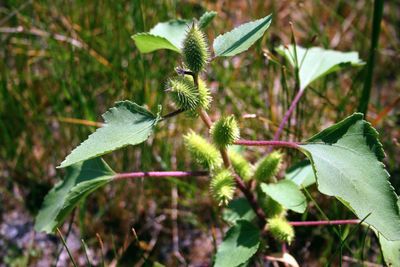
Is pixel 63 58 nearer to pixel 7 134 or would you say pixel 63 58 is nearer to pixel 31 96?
pixel 31 96

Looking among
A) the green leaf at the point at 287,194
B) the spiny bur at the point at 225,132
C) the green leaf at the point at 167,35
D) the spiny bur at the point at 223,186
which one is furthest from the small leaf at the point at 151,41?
the green leaf at the point at 287,194

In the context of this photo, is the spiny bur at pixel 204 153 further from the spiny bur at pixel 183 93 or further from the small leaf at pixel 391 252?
the small leaf at pixel 391 252

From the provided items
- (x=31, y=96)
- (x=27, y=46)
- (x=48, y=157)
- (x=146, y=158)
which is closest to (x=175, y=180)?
(x=146, y=158)

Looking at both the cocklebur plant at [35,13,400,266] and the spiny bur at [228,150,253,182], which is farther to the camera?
the spiny bur at [228,150,253,182]

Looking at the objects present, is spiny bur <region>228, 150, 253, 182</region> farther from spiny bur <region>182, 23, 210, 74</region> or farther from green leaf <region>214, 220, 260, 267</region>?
spiny bur <region>182, 23, 210, 74</region>

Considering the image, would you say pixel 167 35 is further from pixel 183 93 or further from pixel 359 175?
pixel 359 175

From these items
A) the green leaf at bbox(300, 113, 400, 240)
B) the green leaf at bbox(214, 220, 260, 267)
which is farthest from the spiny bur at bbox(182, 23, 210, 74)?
the green leaf at bbox(214, 220, 260, 267)
